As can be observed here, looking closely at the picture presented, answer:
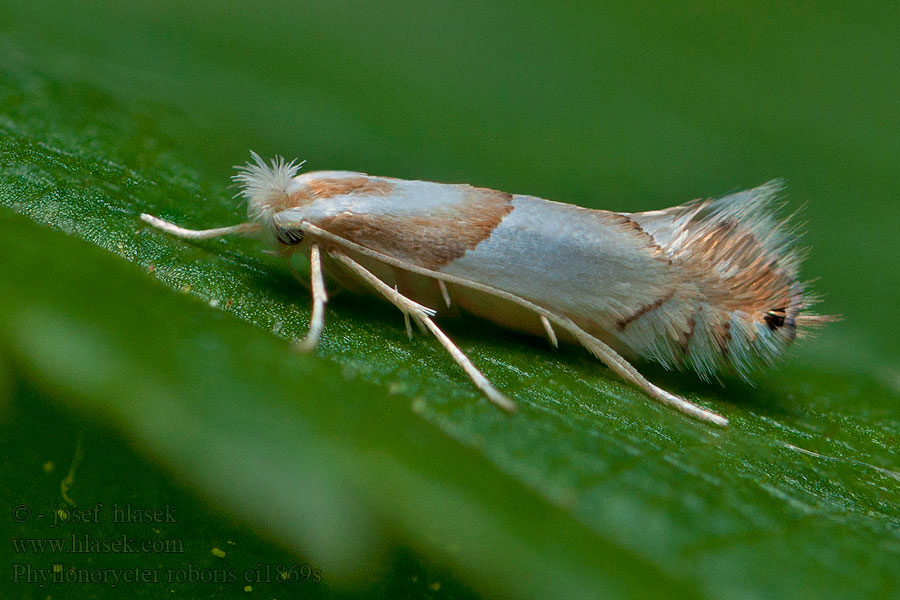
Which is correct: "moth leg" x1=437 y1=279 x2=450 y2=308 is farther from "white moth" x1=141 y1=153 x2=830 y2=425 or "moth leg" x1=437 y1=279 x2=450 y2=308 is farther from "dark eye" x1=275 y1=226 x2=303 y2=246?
"dark eye" x1=275 y1=226 x2=303 y2=246

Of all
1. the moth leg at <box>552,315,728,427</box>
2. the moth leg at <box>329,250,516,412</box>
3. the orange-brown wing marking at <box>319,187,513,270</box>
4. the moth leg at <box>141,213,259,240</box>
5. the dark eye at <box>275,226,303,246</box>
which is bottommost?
the moth leg at <box>552,315,728,427</box>

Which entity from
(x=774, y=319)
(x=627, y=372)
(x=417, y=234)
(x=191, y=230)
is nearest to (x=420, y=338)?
(x=417, y=234)

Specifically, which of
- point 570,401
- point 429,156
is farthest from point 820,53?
point 570,401

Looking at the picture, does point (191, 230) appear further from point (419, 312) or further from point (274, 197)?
point (419, 312)

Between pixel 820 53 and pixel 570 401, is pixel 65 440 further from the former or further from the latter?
pixel 820 53

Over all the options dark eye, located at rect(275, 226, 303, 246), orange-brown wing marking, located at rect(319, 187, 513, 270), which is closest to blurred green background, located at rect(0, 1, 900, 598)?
dark eye, located at rect(275, 226, 303, 246)

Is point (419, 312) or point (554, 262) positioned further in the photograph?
point (554, 262)
